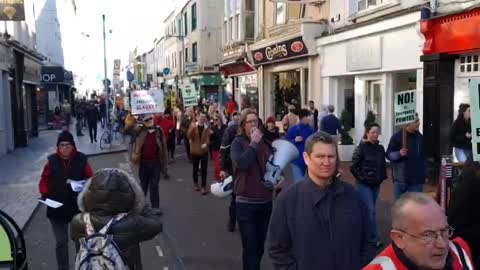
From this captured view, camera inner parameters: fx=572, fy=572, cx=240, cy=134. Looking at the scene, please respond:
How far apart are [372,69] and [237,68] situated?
47.0ft

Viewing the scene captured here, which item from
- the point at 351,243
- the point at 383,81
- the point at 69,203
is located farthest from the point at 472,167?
the point at 383,81

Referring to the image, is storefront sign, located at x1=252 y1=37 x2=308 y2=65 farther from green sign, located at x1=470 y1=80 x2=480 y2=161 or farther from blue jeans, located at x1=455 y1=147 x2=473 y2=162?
green sign, located at x1=470 y1=80 x2=480 y2=161

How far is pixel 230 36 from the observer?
2908 cm

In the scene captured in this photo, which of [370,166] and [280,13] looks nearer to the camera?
[370,166]

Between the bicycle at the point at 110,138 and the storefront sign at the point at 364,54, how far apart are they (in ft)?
32.4

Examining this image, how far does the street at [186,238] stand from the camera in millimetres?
6730

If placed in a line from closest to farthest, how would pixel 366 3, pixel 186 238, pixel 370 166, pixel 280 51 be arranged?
pixel 370 166
pixel 186 238
pixel 366 3
pixel 280 51

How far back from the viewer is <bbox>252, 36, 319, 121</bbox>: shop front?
1928 centimetres

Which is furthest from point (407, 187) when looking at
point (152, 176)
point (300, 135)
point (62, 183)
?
point (62, 183)

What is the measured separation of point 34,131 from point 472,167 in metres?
26.1

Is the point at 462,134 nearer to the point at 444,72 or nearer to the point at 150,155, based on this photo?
the point at 444,72

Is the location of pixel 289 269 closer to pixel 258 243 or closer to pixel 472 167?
pixel 472 167

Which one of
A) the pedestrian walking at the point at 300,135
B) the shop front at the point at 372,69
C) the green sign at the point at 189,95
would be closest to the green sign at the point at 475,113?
the pedestrian walking at the point at 300,135

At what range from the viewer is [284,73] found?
75.9ft
